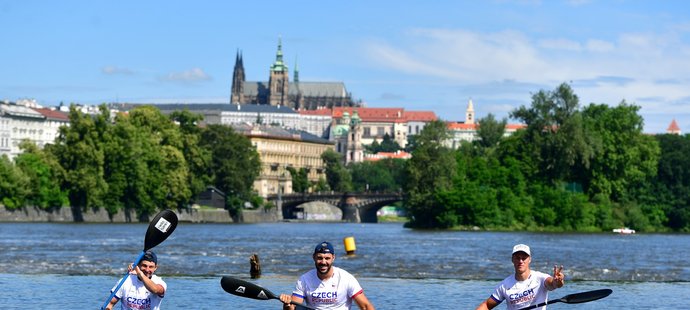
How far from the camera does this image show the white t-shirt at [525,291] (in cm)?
1875

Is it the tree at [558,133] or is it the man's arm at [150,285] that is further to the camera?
the tree at [558,133]

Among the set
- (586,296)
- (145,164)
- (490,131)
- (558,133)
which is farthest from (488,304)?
(490,131)

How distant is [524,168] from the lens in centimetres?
13412

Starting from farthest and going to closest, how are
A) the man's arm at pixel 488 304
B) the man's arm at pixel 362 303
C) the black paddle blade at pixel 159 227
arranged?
the black paddle blade at pixel 159 227, the man's arm at pixel 488 304, the man's arm at pixel 362 303

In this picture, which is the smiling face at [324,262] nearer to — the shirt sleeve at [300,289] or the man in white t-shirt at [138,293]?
the shirt sleeve at [300,289]

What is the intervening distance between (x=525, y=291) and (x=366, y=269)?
39.5 metres

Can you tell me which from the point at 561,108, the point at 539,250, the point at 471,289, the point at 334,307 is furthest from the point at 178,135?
the point at 334,307

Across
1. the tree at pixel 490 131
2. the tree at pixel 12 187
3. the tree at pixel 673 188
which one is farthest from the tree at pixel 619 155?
the tree at pixel 12 187

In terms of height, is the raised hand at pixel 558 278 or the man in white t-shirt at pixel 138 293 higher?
the raised hand at pixel 558 278

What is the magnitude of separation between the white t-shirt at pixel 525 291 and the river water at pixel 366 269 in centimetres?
1993

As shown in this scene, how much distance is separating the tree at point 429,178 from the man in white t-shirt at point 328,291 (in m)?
109

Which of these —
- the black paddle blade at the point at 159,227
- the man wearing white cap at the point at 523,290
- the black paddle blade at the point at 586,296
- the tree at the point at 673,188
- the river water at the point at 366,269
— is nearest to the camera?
the man wearing white cap at the point at 523,290

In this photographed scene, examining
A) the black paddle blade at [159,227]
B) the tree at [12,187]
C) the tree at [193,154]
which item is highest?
the tree at [193,154]

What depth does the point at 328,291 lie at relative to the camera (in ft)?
58.9
